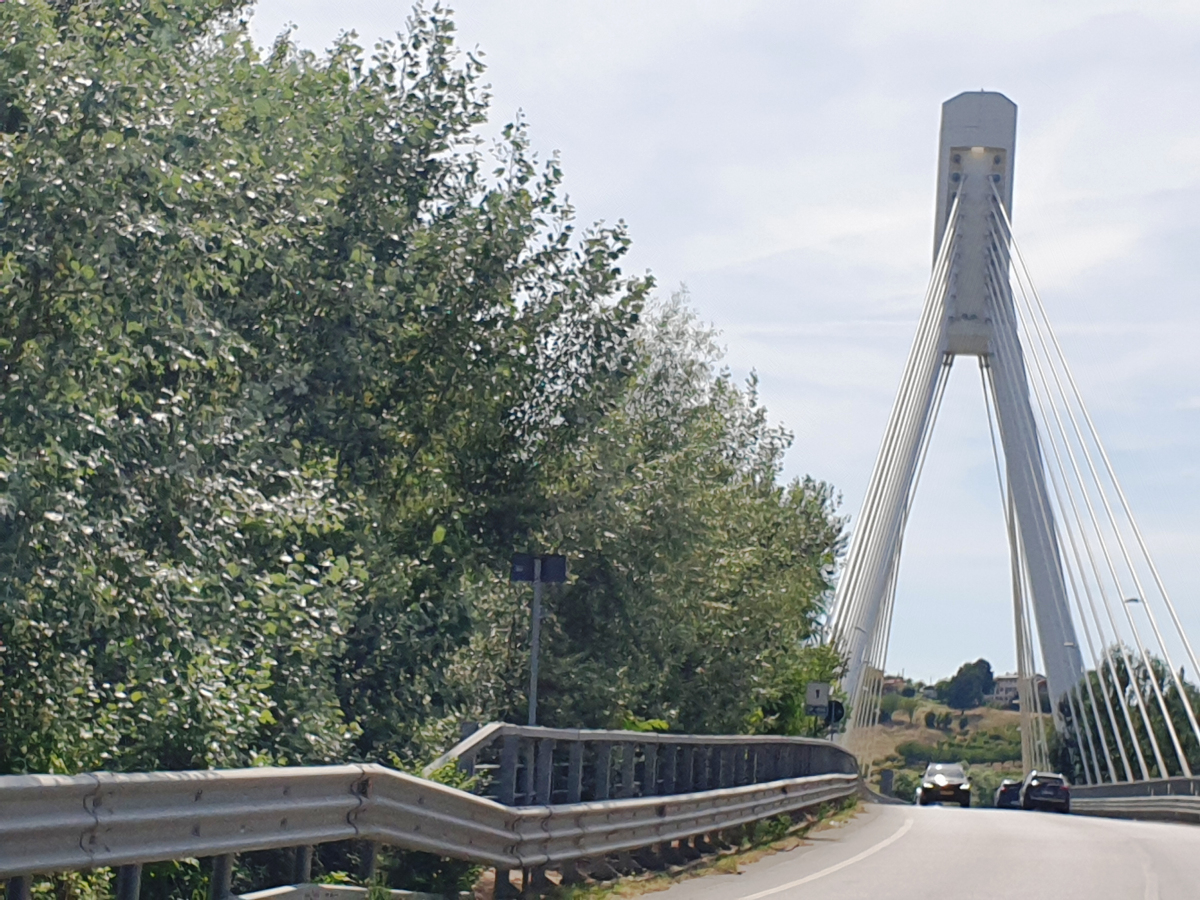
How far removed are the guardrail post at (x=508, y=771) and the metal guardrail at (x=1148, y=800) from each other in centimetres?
2618

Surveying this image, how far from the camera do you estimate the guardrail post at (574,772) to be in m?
12.6

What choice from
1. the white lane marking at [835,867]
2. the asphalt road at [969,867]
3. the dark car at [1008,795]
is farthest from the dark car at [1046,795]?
the white lane marking at [835,867]

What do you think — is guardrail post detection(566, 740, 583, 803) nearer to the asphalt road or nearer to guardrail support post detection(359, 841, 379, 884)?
the asphalt road

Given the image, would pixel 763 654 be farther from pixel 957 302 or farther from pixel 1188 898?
pixel 957 302

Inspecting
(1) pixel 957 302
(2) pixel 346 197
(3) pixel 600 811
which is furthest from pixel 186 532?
(1) pixel 957 302

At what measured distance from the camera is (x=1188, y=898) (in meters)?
13.4

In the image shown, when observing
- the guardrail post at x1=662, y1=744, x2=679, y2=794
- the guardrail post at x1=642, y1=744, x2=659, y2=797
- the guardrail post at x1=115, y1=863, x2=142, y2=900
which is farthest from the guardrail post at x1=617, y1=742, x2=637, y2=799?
the guardrail post at x1=115, y1=863, x2=142, y2=900

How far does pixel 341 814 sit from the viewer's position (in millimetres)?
8812

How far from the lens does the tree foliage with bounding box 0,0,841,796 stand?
953 cm

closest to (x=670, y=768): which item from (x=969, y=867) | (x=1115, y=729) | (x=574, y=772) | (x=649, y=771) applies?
(x=649, y=771)

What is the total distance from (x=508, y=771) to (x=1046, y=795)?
3549 cm

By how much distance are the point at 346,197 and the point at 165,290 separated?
7226 mm

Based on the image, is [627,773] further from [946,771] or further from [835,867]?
[946,771]

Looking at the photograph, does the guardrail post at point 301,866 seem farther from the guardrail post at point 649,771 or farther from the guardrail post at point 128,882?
the guardrail post at point 649,771
